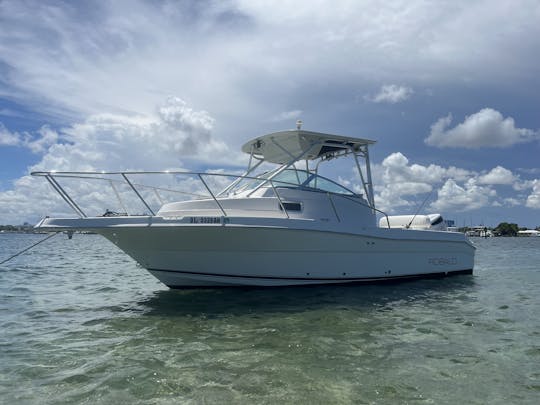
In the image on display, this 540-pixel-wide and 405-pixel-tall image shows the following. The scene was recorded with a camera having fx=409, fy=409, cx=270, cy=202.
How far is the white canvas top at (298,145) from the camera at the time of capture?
1049 centimetres

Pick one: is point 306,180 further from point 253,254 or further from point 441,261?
point 441,261

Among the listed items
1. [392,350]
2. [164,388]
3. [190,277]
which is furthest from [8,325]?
[392,350]

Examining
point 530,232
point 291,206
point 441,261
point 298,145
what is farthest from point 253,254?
point 530,232

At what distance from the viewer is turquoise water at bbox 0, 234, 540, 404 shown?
4039mm

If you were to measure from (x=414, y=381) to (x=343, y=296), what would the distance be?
4.72 meters

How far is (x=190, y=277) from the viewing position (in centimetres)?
876

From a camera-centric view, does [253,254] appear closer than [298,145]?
Yes

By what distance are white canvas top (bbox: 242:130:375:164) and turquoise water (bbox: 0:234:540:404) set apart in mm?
3737

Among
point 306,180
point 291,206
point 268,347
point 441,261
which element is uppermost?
point 306,180

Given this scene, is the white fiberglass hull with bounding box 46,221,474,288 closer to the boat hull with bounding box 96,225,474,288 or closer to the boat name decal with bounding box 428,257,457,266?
the boat hull with bounding box 96,225,474,288

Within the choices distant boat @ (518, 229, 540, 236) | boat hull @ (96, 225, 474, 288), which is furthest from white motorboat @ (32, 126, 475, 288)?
distant boat @ (518, 229, 540, 236)

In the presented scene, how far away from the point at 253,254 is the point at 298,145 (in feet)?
11.7

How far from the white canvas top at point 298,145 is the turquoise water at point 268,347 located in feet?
12.3

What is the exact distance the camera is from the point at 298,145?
10.9 meters
